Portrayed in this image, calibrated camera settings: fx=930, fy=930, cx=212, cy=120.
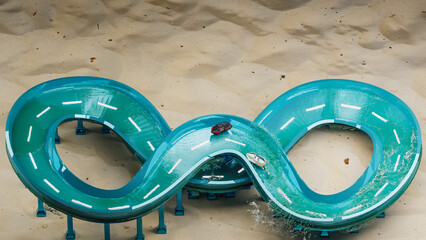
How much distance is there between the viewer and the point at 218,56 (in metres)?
9.35

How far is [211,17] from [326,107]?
1.83 meters

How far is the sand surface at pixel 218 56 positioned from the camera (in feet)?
27.9

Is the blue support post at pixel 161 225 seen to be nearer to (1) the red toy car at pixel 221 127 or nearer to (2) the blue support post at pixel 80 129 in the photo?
(1) the red toy car at pixel 221 127

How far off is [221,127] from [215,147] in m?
0.19

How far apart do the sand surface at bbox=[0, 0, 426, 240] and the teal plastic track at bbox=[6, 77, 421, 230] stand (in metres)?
0.40

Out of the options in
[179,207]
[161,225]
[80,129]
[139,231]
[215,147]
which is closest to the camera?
[215,147]

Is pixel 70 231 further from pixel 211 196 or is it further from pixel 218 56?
pixel 218 56

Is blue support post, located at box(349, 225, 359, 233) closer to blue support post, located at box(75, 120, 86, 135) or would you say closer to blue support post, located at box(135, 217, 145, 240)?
blue support post, located at box(135, 217, 145, 240)

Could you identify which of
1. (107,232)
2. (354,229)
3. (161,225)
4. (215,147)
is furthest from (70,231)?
(354,229)

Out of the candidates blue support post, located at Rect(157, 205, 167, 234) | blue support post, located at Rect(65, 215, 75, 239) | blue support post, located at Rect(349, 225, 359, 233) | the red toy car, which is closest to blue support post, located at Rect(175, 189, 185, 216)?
blue support post, located at Rect(157, 205, 167, 234)

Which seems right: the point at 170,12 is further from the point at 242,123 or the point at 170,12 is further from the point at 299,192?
the point at 299,192

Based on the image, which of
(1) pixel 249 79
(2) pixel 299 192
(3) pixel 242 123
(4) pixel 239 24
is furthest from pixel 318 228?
(4) pixel 239 24

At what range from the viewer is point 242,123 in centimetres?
787

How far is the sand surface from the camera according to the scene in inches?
335
